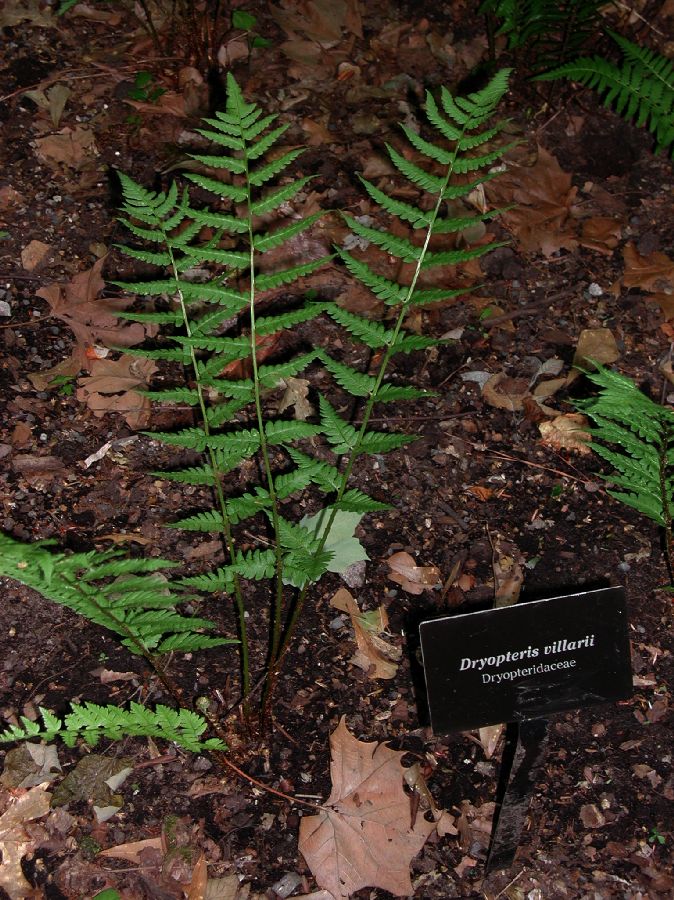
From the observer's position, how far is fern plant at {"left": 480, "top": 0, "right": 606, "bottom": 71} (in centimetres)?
360

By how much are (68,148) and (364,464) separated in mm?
1878

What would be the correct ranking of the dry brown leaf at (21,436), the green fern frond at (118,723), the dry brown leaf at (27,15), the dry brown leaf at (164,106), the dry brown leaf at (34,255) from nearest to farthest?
1. the green fern frond at (118,723)
2. the dry brown leaf at (21,436)
3. the dry brown leaf at (34,255)
4. the dry brown leaf at (164,106)
5. the dry brown leaf at (27,15)

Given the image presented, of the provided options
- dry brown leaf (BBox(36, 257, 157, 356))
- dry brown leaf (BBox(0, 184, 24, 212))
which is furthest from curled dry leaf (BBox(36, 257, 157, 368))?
dry brown leaf (BBox(0, 184, 24, 212))

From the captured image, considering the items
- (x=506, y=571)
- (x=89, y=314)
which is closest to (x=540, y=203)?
(x=506, y=571)

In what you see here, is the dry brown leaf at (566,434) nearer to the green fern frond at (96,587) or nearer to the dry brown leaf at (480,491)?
the dry brown leaf at (480,491)

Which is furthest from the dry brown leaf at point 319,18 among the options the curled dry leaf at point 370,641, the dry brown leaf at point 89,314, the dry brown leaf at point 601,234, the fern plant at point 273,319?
the curled dry leaf at point 370,641

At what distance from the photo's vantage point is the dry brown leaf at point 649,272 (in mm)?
3342

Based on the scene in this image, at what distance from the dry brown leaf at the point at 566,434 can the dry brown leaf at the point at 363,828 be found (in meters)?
1.26

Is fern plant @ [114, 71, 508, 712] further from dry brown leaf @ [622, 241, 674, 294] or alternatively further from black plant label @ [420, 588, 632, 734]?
dry brown leaf @ [622, 241, 674, 294]

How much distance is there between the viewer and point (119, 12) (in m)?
3.92

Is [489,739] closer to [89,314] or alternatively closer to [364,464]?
[364,464]

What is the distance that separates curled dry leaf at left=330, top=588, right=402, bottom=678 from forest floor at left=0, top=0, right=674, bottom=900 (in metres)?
0.03

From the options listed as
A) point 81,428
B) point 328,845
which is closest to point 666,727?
point 328,845

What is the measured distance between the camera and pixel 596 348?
3.16 metres
